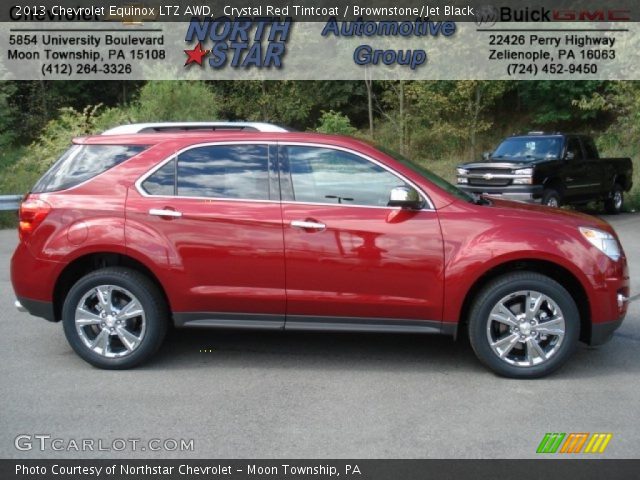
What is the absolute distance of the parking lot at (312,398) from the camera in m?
3.98

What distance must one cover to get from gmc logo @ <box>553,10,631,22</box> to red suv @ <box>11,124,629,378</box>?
1803 cm

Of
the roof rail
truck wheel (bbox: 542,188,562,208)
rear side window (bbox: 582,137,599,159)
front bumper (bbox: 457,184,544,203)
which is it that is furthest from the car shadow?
rear side window (bbox: 582,137,599,159)

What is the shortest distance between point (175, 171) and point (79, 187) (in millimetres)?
756

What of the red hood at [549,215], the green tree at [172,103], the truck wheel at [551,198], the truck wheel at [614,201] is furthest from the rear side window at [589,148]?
the red hood at [549,215]

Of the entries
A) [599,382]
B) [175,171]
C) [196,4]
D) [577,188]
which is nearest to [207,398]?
[175,171]

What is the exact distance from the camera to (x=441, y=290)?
495cm

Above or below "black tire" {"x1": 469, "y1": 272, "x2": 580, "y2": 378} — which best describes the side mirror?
above

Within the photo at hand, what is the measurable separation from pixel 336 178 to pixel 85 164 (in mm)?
1977

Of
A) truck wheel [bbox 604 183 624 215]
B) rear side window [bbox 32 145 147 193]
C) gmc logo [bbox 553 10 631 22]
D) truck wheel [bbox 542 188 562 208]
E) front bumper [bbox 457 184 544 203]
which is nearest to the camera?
rear side window [bbox 32 145 147 193]

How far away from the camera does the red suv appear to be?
16.2 feet

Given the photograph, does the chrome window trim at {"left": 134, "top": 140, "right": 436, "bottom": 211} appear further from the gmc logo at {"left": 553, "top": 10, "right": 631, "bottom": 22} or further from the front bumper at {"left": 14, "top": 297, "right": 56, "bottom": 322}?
the gmc logo at {"left": 553, "top": 10, "right": 631, "bottom": 22}

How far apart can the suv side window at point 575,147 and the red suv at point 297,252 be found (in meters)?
9.84

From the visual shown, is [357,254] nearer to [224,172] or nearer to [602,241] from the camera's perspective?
[224,172]
